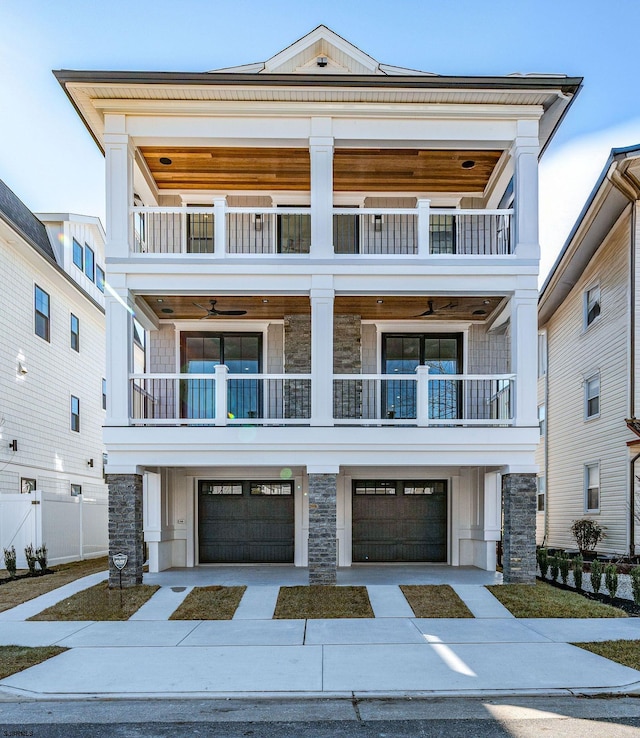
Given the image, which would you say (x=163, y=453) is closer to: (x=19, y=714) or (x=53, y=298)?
(x=19, y=714)

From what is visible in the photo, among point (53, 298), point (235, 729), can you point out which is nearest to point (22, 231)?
point (53, 298)

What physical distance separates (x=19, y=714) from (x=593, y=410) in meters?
15.7

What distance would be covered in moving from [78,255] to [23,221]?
132 inches

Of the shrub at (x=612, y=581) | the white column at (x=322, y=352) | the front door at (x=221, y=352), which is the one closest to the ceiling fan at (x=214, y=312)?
the front door at (x=221, y=352)

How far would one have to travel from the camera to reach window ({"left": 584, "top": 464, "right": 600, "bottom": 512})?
56.7ft

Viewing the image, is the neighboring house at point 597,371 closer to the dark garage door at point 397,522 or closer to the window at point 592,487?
the window at point 592,487

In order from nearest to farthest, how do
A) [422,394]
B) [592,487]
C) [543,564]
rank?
[422,394], [543,564], [592,487]

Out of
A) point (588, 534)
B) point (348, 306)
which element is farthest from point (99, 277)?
point (588, 534)

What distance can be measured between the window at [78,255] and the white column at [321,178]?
37.4 feet

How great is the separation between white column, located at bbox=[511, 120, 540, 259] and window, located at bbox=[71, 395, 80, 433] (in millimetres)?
14603

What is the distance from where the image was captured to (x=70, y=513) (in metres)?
16.4

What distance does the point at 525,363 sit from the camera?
12.0 m

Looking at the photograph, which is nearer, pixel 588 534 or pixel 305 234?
pixel 305 234

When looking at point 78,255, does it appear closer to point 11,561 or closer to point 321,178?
point 11,561
